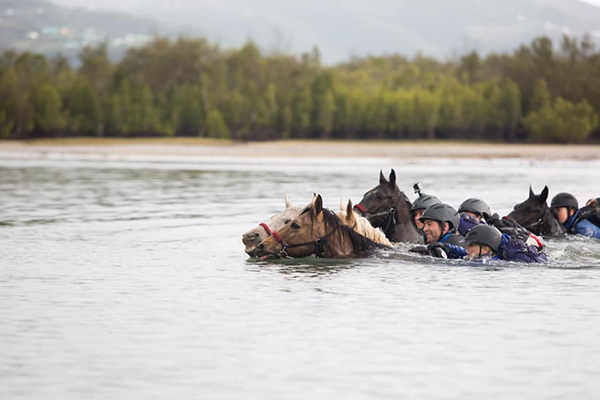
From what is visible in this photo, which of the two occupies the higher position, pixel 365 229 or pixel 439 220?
pixel 439 220

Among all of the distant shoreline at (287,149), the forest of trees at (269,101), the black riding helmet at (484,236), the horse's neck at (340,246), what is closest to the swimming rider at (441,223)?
the black riding helmet at (484,236)

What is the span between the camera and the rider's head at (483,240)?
12508mm

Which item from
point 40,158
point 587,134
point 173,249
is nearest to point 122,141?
point 40,158

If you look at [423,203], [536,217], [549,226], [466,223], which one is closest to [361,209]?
[423,203]

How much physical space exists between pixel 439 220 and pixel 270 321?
12.5 ft

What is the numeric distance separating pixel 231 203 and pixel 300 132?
181 ft

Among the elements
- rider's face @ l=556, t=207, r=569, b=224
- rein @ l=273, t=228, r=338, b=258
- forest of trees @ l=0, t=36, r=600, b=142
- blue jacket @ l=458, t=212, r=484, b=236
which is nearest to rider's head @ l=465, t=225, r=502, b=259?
blue jacket @ l=458, t=212, r=484, b=236

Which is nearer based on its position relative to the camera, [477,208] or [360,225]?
Answer: [360,225]

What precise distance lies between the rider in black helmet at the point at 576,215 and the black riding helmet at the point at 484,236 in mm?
4719

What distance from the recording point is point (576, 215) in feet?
56.0

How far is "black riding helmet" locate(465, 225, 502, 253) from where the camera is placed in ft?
41.0

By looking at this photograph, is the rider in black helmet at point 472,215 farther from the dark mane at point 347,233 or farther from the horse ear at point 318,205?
the horse ear at point 318,205

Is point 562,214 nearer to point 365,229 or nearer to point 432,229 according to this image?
point 432,229

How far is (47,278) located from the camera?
1234 cm
